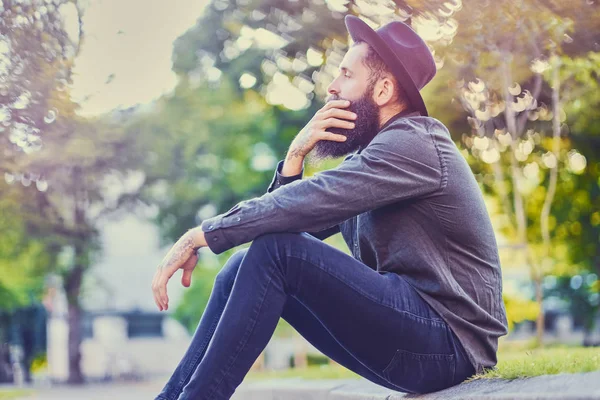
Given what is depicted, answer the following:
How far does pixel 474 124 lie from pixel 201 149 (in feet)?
32.1

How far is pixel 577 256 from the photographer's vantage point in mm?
13945

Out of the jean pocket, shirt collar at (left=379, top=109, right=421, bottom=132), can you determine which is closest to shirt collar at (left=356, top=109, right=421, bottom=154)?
shirt collar at (left=379, top=109, right=421, bottom=132)

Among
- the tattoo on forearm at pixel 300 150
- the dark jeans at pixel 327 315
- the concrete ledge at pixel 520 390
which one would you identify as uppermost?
the tattoo on forearm at pixel 300 150

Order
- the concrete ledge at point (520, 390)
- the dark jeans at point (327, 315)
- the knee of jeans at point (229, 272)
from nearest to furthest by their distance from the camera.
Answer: the concrete ledge at point (520, 390), the dark jeans at point (327, 315), the knee of jeans at point (229, 272)

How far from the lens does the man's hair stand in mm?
2814

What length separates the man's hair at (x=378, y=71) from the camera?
2.81 meters

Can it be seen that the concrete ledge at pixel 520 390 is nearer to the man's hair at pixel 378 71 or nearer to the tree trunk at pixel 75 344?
the man's hair at pixel 378 71

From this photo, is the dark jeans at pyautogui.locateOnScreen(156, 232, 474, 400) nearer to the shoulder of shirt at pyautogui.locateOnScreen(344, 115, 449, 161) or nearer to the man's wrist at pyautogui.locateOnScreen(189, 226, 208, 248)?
the man's wrist at pyautogui.locateOnScreen(189, 226, 208, 248)

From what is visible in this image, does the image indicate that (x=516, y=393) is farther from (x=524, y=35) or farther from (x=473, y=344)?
(x=524, y=35)

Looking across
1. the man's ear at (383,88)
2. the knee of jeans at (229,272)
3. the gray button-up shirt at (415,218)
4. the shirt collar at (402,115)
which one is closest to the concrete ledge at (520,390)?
the gray button-up shirt at (415,218)

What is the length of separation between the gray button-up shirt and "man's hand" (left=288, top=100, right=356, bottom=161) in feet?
0.69

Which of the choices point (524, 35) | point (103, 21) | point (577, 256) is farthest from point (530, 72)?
point (577, 256)

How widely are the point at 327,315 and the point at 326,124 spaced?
2.49 feet

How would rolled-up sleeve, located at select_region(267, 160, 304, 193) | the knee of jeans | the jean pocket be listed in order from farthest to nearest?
rolled-up sleeve, located at select_region(267, 160, 304, 193) → the knee of jeans → the jean pocket
